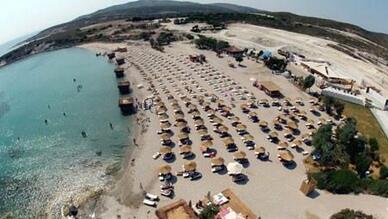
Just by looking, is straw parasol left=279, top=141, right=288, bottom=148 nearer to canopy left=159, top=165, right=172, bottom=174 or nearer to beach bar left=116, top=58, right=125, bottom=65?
canopy left=159, top=165, right=172, bottom=174

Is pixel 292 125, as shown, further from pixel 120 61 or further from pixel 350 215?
pixel 120 61

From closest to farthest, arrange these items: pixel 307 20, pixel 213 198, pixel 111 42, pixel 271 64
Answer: pixel 213 198, pixel 271 64, pixel 111 42, pixel 307 20

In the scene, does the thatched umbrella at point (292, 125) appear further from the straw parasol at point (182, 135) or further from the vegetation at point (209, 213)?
the vegetation at point (209, 213)

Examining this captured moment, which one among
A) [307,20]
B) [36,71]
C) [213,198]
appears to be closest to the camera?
[213,198]

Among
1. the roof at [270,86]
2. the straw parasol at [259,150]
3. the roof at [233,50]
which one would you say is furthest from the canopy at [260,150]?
the roof at [233,50]

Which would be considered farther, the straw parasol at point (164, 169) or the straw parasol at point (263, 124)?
the straw parasol at point (263, 124)

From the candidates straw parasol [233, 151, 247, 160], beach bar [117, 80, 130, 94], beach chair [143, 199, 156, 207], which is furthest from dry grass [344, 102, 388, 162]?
beach bar [117, 80, 130, 94]

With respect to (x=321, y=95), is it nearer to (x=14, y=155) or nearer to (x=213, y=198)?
(x=213, y=198)

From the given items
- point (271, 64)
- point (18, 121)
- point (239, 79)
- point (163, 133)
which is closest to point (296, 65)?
point (271, 64)
